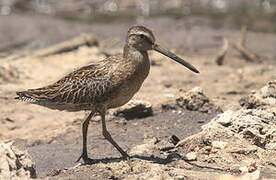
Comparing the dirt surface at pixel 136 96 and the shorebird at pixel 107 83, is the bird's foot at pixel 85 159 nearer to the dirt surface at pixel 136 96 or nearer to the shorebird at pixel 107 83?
the shorebird at pixel 107 83

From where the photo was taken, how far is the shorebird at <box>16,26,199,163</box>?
23.7 feet

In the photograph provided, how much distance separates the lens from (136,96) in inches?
418

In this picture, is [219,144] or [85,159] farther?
[85,159]

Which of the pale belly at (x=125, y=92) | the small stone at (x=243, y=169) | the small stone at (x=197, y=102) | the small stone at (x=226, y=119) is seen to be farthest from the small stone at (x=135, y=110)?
the small stone at (x=243, y=169)

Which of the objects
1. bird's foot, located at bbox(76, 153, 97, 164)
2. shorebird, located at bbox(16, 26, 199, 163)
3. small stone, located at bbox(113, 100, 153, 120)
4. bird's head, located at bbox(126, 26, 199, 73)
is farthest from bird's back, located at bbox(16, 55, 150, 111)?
small stone, located at bbox(113, 100, 153, 120)

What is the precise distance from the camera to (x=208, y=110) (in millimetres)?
9359

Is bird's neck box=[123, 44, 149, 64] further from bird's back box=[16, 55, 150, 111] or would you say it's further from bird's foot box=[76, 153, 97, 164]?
bird's foot box=[76, 153, 97, 164]

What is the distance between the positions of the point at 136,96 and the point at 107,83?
11.2 ft

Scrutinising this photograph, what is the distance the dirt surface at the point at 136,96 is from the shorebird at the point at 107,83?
25.7 inches

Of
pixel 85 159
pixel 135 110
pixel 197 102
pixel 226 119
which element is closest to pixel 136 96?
pixel 135 110

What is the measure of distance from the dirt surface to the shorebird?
0.65 metres

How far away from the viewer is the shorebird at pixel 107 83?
7.23 m

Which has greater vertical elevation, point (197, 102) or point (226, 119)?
point (226, 119)

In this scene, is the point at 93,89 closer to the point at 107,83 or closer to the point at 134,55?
the point at 107,83
